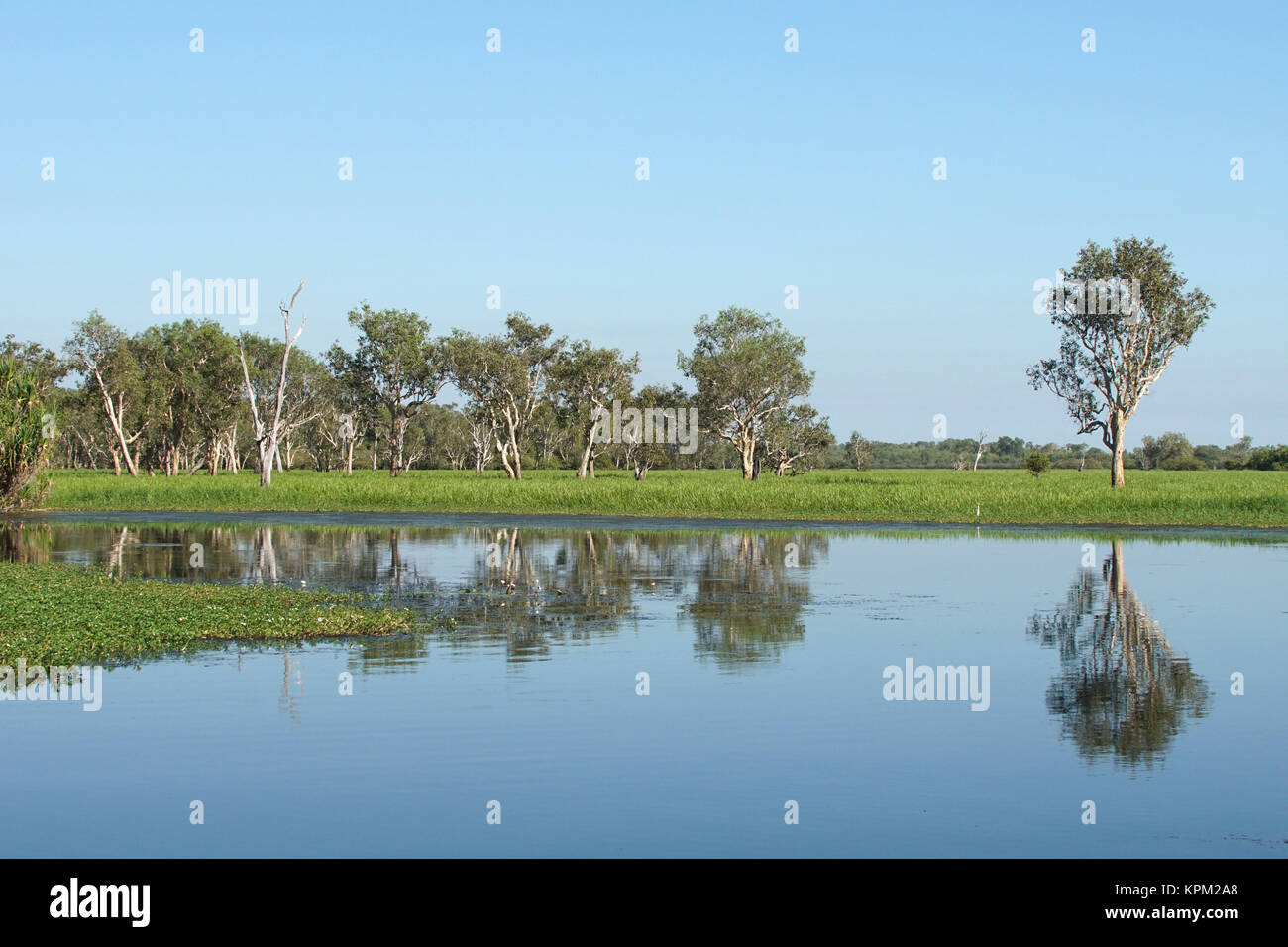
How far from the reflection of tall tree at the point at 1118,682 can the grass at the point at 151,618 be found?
35.6 feet

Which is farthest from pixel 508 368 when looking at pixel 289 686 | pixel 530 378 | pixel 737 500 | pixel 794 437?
pixel 289 686

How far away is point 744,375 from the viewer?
Answer: 90.5 meters

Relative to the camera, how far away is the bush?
46906 mm

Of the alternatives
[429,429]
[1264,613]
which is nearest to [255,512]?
[1264,613]

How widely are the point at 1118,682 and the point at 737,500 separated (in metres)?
38.6

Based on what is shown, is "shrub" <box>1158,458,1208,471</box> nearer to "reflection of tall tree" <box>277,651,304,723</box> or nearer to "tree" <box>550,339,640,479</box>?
"tree" <box>550,339,640,479</box>

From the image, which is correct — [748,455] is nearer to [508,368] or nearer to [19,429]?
[508,368]

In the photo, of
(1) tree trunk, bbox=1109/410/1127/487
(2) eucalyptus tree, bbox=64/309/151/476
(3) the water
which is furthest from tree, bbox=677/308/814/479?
(3) the water

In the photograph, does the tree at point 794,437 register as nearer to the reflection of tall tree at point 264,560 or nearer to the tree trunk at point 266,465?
the tree trunk at point 266,465

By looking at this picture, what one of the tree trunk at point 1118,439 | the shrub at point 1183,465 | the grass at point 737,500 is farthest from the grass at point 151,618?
the shrub at point 1183,465

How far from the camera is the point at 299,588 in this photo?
26078 mm

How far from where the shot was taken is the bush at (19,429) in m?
46.9

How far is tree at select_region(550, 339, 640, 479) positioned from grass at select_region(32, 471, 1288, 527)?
99.4 feet

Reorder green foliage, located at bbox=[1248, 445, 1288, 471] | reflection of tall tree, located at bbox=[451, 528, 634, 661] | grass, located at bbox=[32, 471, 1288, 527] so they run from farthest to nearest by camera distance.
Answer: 1. green foliage, located at bbox=[1248, 445, 1288, 471]
2. grass, located at bbox=[32, 471, 1288, 527]
3. reflection of tall tree, located at bbox=[451, 528, 634, 661]
